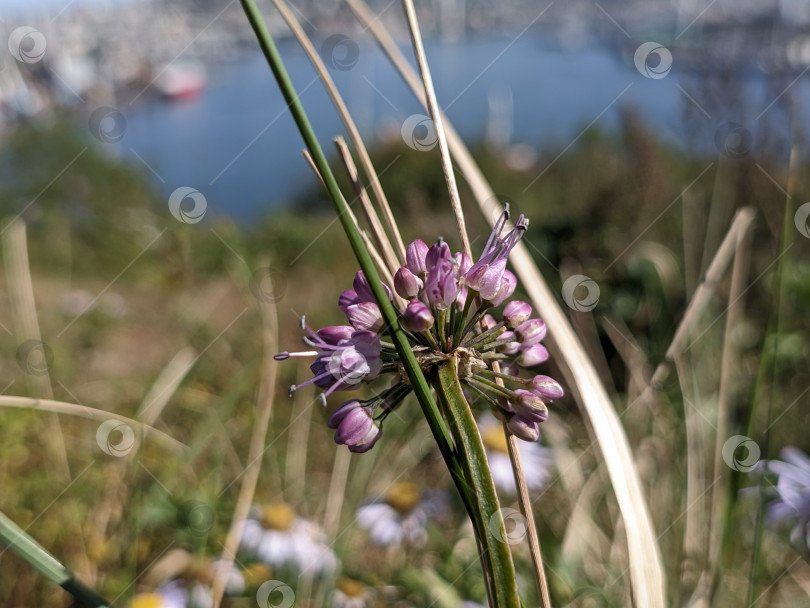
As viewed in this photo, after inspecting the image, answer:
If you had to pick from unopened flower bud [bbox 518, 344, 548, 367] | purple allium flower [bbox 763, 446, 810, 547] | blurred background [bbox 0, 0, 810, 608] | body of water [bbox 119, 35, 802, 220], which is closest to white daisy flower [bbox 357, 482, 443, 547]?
blurred background [bbox 0, 0, 810, 608]

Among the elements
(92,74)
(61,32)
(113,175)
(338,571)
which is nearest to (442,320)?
(338,571)

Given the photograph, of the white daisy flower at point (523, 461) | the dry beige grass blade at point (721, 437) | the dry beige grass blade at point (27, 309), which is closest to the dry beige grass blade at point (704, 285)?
the dry beige grass blade at point (721, 437)

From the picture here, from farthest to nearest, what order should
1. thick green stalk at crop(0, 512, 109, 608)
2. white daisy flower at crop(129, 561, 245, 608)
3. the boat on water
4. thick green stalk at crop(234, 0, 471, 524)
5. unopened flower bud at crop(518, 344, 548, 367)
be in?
the boat on water, white daisy flower at crop(129, 561, 245, 608), unopened flower bud at crop(518, 344, 548, 367), thick green stalk at crop(0, 512, 109, 608), thick green stalk at crop(234, 0, 471, 524)

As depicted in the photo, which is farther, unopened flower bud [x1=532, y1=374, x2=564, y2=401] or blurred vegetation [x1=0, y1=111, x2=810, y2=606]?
blurred vegetation [x1=0, y1=111, x2=810, y2=606]

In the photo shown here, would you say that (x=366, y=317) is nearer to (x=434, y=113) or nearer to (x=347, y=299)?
(x=347, y=299)

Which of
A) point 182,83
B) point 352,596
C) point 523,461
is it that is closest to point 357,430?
point 352,596

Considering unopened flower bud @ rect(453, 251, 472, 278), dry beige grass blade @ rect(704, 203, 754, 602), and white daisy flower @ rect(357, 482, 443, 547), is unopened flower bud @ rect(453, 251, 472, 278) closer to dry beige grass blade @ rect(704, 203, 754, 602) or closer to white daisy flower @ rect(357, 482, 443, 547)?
dry beige grass blade @ rect(704, 203, 754, 602)
